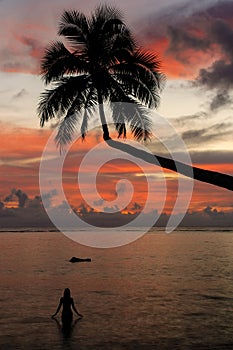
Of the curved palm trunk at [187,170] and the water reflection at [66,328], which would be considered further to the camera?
the water reflection at [66,328]

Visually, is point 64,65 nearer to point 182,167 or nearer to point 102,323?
point 182,167

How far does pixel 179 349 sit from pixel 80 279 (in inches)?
1907

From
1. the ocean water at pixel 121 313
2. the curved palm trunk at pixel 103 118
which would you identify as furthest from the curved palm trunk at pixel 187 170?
the ocean water at pixel 121 313

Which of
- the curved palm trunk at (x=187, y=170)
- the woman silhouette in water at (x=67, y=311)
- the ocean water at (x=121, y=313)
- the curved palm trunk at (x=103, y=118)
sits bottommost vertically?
the ocean water at (x=121, y=313)

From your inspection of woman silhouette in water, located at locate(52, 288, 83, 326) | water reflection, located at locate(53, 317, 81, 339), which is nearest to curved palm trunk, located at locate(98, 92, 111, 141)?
woman silhouette in water, located at locate(52, 288, 83, 326)

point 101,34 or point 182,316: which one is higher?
point 101,34

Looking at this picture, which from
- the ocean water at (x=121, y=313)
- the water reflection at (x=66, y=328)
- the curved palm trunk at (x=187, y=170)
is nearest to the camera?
the curved palm trunk at (x=187, y=170)

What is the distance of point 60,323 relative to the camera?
35625mm

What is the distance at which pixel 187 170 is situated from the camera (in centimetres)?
1694

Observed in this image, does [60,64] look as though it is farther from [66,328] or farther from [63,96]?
[66,328]

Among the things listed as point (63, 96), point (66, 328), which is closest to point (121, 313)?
point (66, 328)

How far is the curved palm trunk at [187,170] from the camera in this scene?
16.0m

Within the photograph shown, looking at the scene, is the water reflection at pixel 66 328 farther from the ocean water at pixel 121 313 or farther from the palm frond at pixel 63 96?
the palm frond at pixel 63 96

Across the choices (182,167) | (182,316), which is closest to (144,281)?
(182,316)
